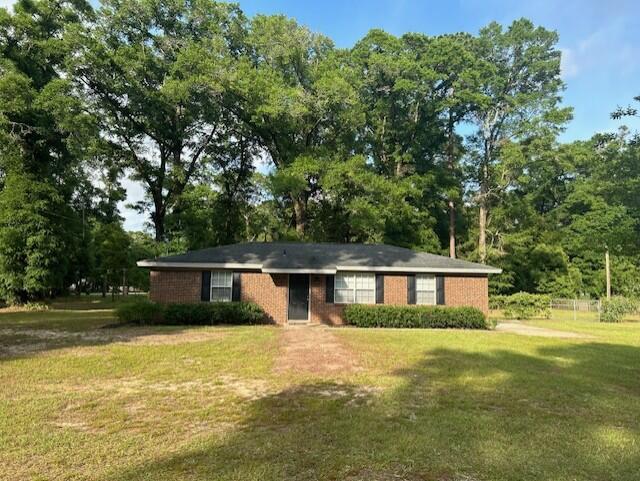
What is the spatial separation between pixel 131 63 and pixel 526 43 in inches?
1210

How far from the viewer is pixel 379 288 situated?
18.9 metres

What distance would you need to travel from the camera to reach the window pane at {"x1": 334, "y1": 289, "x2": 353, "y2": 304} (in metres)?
18.8

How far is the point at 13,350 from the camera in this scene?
10750 millimetres

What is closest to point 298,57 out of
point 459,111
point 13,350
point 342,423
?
point 459,111

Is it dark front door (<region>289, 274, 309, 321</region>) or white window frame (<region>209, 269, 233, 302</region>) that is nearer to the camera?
white window frame (<region>209, 269, 233, 302</region>)

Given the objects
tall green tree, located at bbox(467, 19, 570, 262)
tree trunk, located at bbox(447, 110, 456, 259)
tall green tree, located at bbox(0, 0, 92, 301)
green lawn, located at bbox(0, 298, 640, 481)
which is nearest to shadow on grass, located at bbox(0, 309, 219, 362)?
green lawn, located at bbox(0, 298, 640, 481)

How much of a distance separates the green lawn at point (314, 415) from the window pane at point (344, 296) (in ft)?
24.3

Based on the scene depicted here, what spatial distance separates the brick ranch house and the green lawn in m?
7.06

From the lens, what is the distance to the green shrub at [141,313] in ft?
54.0

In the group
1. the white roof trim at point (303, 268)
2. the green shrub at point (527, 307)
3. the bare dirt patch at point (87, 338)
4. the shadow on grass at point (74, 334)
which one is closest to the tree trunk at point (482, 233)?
the green shrub at point (527, 307)

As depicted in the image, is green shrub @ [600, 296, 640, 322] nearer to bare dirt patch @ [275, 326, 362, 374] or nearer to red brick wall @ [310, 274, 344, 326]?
red brick wall @ [310, 274, 344, 326]

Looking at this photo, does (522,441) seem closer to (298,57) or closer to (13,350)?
(13,350)

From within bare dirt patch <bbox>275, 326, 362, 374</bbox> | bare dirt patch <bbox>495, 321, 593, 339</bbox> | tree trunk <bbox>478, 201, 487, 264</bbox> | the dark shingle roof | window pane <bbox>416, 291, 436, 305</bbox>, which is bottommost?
bare dirt patch <bbox>495, 321, 593, 339</bbox>

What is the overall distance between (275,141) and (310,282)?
52.5 feet
